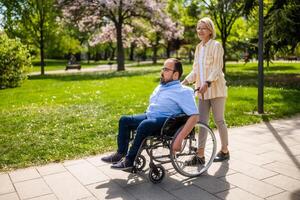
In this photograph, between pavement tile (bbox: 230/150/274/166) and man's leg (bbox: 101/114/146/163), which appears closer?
man's leg (bbox: 101/114/146/163)

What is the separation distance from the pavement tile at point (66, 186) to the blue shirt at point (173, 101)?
1250 mm

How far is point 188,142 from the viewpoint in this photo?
17.7 ft

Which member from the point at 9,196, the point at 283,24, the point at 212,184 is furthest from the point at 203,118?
the point at 283,24

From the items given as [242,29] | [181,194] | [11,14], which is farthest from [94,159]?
[242,29]

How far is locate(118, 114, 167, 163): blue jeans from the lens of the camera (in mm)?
4684

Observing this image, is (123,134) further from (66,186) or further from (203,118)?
(203,118)

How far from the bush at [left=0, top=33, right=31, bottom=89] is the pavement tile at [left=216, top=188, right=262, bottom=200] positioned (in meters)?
15.9

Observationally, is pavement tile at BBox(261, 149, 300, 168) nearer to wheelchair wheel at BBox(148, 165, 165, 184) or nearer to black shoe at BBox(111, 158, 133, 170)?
wheelchair wheel at BBox(148, 165, 165, 184)

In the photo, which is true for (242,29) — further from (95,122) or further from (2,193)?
(2,193)

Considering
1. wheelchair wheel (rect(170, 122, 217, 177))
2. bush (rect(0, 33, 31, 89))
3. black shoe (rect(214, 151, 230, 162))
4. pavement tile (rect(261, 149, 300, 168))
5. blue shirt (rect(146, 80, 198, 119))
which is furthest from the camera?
bush (rect(0, 33, 31, 89))

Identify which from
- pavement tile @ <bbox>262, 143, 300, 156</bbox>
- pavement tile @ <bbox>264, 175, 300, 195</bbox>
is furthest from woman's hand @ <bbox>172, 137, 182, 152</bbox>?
pavement tile @ <bbox>262, 143, 300, 156</bbox>

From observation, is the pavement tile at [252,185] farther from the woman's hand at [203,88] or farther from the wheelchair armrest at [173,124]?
the woman's hand at [203,88]

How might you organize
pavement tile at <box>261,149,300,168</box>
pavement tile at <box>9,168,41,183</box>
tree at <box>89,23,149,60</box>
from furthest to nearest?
tree at <box>89,23,149,60</box> → pavement tile at <box>261,149,300,168</box> → pavement tile at <box>9,168,41,183</box>

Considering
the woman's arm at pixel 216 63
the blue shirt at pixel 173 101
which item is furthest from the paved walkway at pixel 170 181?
the woman's arm at pixel 216 63
